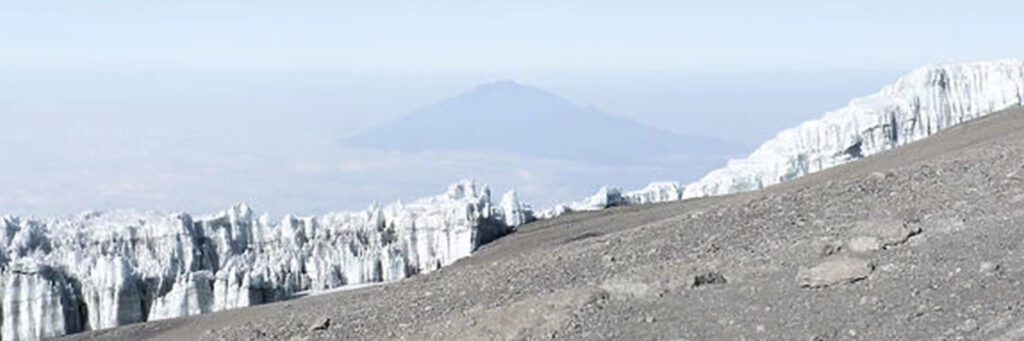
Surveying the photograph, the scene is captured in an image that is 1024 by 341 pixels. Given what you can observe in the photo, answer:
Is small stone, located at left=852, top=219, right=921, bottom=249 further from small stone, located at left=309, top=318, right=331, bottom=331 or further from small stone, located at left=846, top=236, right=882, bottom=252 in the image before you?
small stone, located at left=309, top=318, right=331, bottom=331

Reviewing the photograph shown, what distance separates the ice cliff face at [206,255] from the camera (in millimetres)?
34531

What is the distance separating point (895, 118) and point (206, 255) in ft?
73.4

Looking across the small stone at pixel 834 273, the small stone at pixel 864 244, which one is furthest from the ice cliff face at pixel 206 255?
the small stone at pixel 834 273

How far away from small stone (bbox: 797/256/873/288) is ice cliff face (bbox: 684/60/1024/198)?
1184 inches

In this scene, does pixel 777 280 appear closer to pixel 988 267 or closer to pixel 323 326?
pixel 988 267

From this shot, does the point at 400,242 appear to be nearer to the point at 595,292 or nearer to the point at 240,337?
the point at 240,337

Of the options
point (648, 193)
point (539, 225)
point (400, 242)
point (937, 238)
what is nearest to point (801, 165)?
point (648, 193)

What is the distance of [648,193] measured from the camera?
143ft

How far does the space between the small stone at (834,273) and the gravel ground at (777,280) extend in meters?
0.02

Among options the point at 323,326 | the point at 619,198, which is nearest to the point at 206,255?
the point at 619,198

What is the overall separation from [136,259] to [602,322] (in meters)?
25.4

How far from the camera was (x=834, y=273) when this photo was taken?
14.4 m

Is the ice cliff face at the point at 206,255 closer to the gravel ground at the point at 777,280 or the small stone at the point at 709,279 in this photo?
the gravel ground at the point at 777,280

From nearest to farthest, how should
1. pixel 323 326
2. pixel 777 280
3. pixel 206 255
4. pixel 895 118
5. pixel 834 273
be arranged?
1. pixel 834 273
2. pixel 777 280
3. pixel 323 326
4. pixel 206 255
5. pixel 895 118
